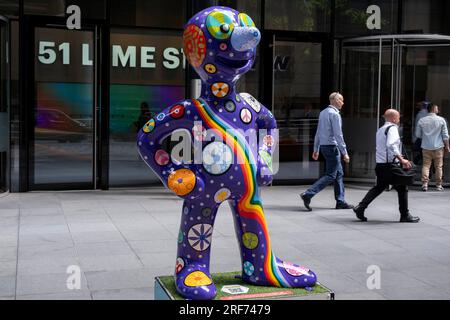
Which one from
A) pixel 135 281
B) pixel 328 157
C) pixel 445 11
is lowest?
pixel 135 281

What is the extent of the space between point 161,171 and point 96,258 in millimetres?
2332

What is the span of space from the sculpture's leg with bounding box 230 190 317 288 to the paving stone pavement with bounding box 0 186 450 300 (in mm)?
784

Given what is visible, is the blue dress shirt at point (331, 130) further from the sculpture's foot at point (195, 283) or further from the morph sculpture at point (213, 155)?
the sculpture's foot at point (195, 283)

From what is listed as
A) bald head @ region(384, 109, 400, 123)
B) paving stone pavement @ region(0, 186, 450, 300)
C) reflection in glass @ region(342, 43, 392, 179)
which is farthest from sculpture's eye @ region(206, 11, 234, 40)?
reflection in glass @ region(342, 43, 392, 179)

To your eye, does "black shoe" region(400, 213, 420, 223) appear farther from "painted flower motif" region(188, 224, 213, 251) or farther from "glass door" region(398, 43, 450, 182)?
"painted flower motif" region(188, 224, 213, 251)

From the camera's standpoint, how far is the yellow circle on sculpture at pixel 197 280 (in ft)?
13.3

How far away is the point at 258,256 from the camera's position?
14.1 feet

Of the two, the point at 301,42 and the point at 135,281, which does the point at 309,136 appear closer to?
the point at 301,42

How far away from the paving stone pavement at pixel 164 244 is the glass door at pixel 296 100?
6.83 feet

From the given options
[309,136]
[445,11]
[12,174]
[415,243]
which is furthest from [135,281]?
[445,11]

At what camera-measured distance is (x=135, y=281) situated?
529 cm

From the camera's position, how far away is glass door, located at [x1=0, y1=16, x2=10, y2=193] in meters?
9.93

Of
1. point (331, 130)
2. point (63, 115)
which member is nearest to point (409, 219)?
point (331, 130)

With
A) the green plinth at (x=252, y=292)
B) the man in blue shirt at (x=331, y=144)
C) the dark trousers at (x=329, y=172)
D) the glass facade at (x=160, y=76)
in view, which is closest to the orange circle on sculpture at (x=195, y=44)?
the green plinth at (x=252, y=292)
